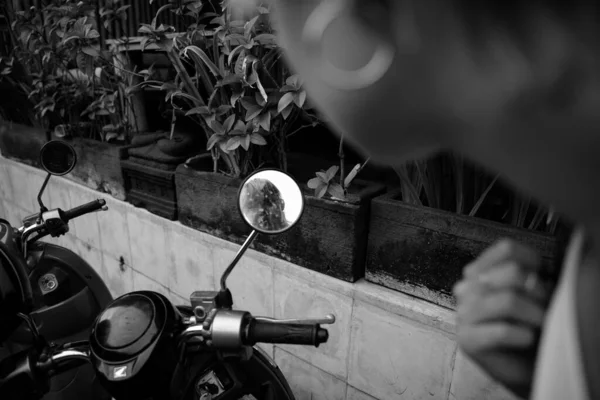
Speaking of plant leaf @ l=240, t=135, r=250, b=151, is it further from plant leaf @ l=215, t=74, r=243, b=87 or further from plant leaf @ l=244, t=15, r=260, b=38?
plant leaf @ l=244, t=15, r=260, b=38

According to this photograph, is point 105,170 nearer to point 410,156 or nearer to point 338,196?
point 338,196

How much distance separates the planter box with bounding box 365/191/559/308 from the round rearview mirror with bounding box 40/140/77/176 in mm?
1273

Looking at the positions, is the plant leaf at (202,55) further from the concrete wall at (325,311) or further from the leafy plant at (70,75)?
the leafy plant at (70,75)

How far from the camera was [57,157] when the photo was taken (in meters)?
1.73

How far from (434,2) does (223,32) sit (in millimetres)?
1943

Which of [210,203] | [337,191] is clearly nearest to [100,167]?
[210,203]

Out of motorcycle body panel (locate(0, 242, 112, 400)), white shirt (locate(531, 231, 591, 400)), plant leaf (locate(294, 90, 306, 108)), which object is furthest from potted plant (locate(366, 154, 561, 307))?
motorcycle body panel (locate(0, 242, 112, 400))

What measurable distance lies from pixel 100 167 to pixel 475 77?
319 centimetres

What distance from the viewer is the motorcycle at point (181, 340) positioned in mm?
1070

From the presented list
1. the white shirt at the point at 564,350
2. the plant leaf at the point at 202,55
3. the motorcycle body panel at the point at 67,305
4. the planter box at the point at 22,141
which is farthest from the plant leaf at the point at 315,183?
the planter box at the point at 22,141

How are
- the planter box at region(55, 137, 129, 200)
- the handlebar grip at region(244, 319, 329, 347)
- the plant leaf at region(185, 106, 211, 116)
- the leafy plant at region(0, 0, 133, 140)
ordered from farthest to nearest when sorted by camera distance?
the leafy plant at region(0, 0, 133, 140), the planter box at region(55, 137, 129, 200), the plant leaf at region(185, 106, 211, 116), the handlebar grip at region(244, 319, 329, 347)

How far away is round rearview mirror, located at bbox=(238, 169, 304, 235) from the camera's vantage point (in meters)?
1.12

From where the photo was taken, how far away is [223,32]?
2.05m

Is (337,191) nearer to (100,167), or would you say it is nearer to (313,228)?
(313,228)
